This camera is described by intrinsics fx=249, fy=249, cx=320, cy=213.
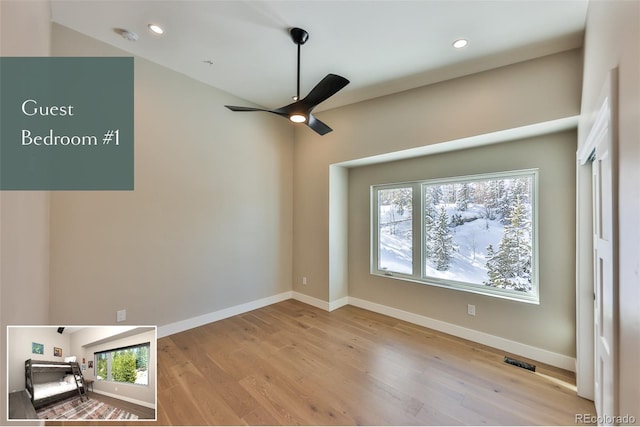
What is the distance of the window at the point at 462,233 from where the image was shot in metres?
2.63

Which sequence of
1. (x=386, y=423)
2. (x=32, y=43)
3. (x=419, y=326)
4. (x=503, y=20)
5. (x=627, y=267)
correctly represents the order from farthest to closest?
(x=419, y=326) → (x=503, y=20) → (x=386, y=423) → (x=32, y=43) → (x=627, y=267)

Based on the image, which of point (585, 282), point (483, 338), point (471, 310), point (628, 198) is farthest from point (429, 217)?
point (628, 198)

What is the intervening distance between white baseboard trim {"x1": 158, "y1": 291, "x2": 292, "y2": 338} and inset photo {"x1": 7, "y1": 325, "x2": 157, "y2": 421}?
2441 millimetres

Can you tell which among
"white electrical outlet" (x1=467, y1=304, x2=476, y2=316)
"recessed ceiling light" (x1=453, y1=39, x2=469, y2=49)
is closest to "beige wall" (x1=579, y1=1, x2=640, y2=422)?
"recessed ceiling light" (x1=453, y1=39, x2=469, y2=49)

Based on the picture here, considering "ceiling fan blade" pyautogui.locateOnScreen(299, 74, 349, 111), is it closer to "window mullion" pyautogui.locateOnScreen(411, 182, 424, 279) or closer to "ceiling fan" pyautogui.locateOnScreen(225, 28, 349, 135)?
"ceiling fan" pyautogui.locateOnScreen(225, 28, 349, 135)

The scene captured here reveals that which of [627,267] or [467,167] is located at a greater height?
[467,167]

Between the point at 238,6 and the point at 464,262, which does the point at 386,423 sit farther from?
the point at 238,6

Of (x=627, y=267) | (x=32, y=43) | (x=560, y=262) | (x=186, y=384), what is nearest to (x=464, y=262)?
(x=560, y=262)

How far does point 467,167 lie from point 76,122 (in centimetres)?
407

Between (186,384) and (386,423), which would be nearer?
(386,423)

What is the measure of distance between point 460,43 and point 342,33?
3.50ft

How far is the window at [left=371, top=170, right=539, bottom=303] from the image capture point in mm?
2633

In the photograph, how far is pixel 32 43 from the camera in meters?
1.30

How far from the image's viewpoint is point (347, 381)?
7.04ft
